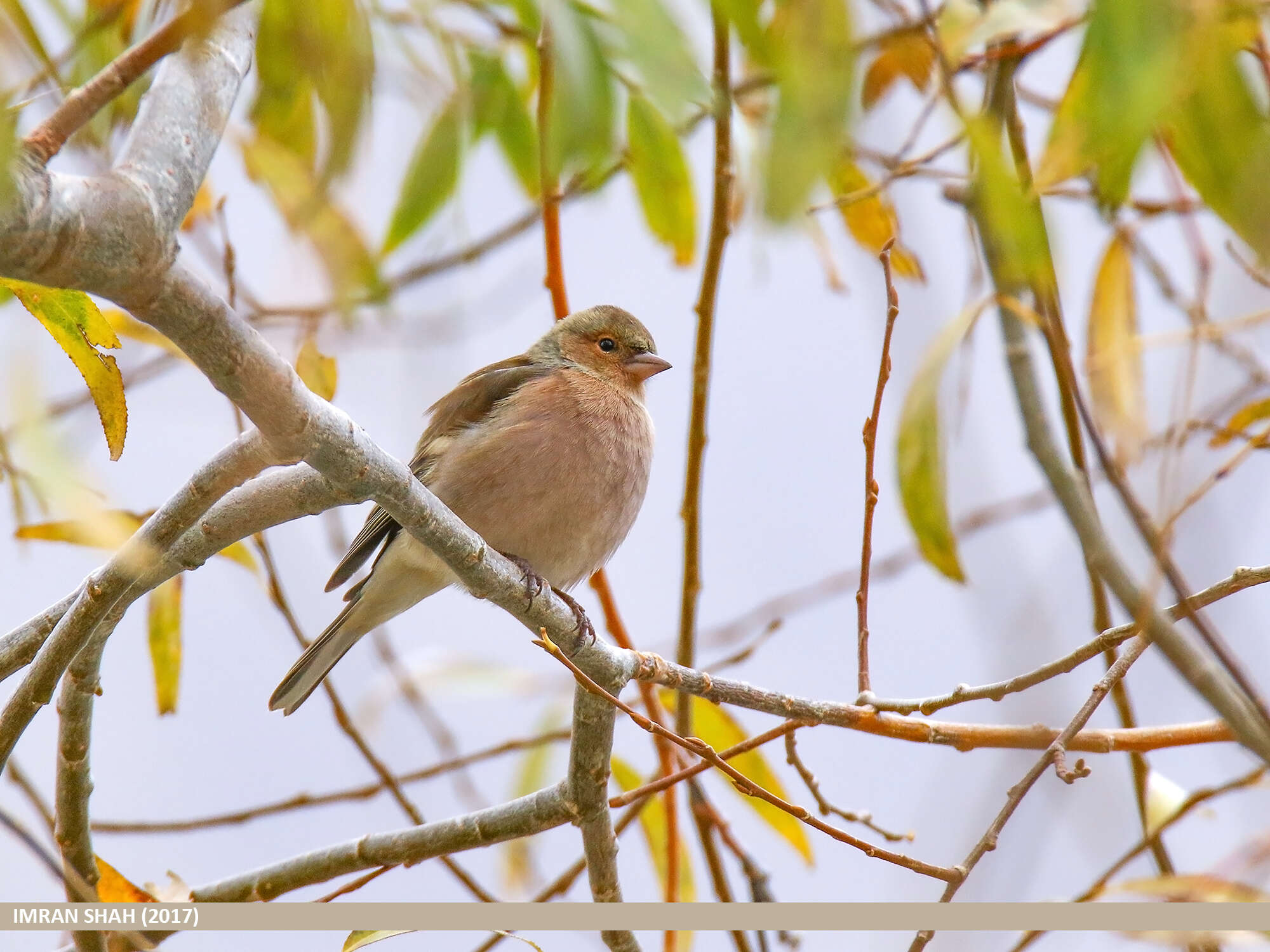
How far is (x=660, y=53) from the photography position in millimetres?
1298

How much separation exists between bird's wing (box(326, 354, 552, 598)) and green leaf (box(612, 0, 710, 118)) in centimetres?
296

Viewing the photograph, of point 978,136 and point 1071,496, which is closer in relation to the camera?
point 978,136

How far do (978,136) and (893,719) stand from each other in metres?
1.82

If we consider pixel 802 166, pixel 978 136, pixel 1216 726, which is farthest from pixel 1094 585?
pixel 802 166

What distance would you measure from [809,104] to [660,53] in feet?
0.95

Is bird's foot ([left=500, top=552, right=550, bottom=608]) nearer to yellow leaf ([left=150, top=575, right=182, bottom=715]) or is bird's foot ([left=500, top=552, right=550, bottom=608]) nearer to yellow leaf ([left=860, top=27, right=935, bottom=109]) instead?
yellow leaf ([left=150, top=575, right=182, bottom=715])

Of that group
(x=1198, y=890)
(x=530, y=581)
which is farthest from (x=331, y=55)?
(x=530, y=581)

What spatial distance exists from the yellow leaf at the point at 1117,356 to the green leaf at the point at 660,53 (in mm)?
919

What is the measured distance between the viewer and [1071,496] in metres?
1.55

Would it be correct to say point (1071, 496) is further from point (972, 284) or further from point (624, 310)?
point (624, 310)

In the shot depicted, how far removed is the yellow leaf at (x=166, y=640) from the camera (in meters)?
3.45

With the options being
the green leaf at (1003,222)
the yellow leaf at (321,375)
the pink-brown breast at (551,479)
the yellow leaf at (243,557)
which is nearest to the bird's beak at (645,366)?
the pink-brown breast at (551,479)

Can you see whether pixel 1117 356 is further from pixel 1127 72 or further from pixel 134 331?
pixel 134 331

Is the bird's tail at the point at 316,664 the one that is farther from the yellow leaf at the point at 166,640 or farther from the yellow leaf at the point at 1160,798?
the yellow leaf at the point at 1160,798
